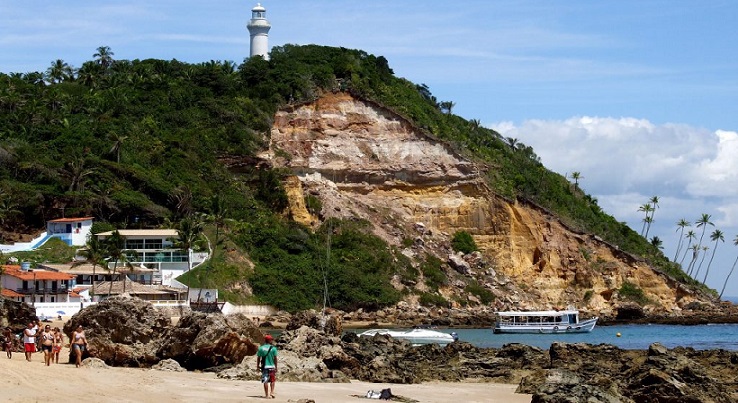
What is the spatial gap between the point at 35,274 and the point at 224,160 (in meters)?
34.1

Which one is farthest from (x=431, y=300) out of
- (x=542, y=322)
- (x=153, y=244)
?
(x=153, y=244)

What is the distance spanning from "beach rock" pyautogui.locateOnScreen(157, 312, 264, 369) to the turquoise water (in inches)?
1136

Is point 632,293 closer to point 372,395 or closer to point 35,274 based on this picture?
point 35,274

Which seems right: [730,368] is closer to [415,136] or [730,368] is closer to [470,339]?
[470,339]

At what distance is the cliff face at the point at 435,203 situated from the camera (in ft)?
338

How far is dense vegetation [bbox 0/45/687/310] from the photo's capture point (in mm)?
89750

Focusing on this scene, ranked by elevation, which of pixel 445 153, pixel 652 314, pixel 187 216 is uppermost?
pixel 445 153

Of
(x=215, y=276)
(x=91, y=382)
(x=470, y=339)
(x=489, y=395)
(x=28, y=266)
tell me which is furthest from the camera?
(x=215, y=276)

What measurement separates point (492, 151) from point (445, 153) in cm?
1054

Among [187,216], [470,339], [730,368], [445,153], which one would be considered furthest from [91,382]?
[445,153]

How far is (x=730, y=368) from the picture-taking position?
138ft

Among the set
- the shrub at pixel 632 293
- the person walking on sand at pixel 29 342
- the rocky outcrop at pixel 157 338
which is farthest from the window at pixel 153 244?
the person walking on sand at pixel 29 342

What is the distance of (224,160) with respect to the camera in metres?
102

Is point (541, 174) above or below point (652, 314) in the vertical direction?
above
